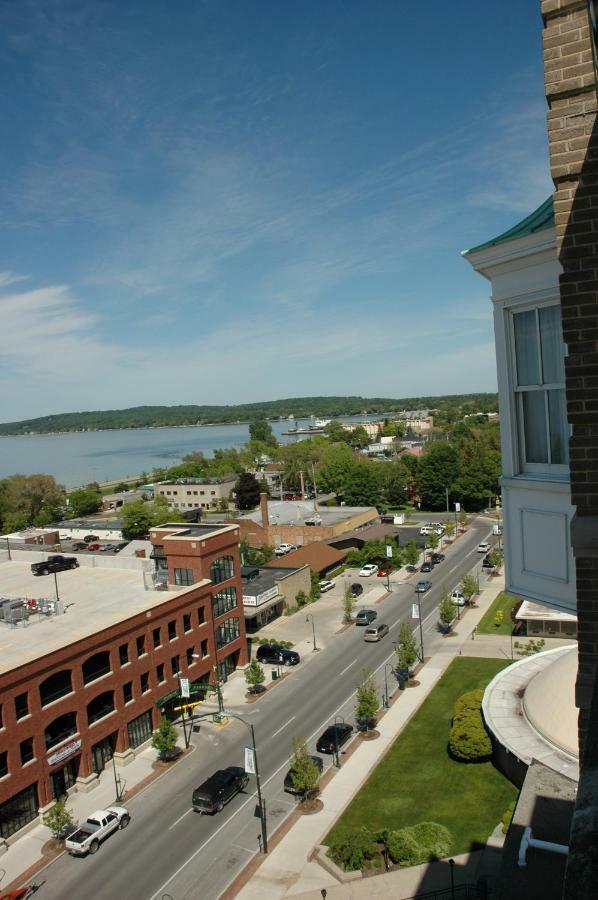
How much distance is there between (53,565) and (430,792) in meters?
26.7

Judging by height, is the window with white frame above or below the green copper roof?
below

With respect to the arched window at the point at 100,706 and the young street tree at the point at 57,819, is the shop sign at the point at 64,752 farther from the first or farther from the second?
the young street tree at the point at 57,819

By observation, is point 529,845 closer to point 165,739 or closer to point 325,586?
point 165,739

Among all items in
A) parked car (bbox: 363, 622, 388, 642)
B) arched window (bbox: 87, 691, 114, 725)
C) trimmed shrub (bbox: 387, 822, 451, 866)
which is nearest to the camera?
trimmed shrub (bbox: 387, 822, 451, 866)

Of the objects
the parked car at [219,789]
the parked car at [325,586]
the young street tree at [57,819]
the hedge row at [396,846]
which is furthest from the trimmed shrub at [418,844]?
the parked car at [325,586]

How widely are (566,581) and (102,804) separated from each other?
2515 cm

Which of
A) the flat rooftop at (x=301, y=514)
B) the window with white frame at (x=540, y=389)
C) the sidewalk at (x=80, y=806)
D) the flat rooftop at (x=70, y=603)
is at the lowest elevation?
the sidewalk at (x=80, y=806)

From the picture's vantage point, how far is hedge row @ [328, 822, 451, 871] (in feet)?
68.0

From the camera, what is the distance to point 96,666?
29.3m

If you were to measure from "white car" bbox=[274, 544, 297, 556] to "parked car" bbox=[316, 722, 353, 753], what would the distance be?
3763 centimetres

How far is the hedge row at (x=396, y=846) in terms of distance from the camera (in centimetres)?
2073

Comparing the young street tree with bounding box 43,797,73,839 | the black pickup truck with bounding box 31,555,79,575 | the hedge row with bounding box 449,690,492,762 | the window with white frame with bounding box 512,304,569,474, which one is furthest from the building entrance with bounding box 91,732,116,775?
the window with white frame with bounding box 512,304,569,474

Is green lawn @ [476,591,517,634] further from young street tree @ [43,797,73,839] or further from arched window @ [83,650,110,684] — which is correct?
young street tree @ [43,797,73,839]

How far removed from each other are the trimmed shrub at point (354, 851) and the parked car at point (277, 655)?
19.0 m
